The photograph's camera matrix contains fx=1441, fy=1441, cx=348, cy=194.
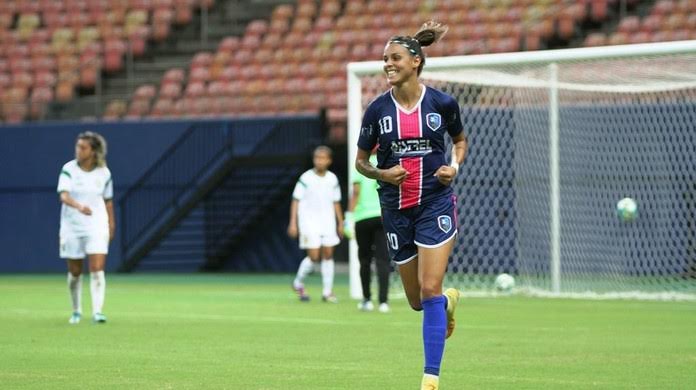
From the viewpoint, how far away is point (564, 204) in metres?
22.2

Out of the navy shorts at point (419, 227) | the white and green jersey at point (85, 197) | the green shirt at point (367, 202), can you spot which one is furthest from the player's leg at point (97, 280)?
the navy shorts at point (419, 227)

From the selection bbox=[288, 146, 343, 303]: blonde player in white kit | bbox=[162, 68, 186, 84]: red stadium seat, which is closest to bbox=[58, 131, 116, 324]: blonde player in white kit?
bbox=[288, 146, 343, 303]: blonde player in white kit

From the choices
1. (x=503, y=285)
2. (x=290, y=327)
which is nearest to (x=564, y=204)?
(x=503, y=285)

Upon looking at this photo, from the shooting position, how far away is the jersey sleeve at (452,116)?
930 cm

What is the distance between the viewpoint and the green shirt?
17.1m

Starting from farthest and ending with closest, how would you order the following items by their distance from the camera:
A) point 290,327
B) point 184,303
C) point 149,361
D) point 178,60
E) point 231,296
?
point 178,60, point 231,296, point 184,303, point 290,327, point 149,361

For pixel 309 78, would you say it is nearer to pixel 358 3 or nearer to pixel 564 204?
pixel 358 3

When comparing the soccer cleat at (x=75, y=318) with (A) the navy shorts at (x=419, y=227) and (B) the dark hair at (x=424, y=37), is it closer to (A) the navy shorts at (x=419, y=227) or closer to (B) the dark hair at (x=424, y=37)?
(A) the navy shorts at (x=419, y=227)

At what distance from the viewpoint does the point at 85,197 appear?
15297 mm

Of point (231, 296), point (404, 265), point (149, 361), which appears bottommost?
point (231, 296)

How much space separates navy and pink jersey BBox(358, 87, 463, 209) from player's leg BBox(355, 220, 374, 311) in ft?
25.7

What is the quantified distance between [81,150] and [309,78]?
49.3ft

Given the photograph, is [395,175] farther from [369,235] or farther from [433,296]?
[369,235]

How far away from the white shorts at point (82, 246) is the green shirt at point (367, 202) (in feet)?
10.8
